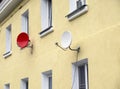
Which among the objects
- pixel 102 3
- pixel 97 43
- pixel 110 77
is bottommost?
pixel 110 77

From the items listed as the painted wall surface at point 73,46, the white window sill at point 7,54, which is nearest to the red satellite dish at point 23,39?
the painted wall surface at point 73,46

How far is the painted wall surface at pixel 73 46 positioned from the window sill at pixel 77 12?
3.8 inches

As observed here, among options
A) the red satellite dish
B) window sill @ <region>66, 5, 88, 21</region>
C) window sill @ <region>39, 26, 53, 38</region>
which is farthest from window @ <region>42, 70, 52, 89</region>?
window sill @ <region>66, 5, 88, 21</region>

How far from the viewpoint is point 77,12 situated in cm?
Result: 1086

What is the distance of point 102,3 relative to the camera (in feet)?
31.7

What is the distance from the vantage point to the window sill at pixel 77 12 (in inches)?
412

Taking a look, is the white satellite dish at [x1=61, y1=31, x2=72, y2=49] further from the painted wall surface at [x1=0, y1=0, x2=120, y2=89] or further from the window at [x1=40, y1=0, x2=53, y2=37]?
the window at [x1=40, y1=0, x2=53, y2=37]

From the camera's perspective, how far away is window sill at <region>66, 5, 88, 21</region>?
10477mm

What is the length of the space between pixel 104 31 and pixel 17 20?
340 inches

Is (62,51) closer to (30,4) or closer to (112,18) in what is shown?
(112,18)

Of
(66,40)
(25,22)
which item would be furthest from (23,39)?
(66,40)

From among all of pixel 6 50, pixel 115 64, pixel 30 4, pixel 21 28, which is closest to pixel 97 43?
pixel 115 64

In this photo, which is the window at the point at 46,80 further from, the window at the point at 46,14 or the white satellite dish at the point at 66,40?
the white satellite dish at the point at 66,40

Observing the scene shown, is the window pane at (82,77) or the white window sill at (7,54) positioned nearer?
the window pane at (82,77)
